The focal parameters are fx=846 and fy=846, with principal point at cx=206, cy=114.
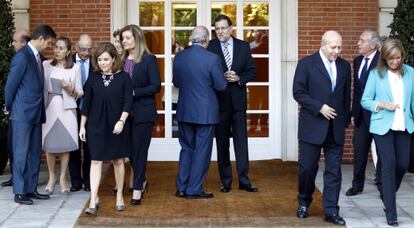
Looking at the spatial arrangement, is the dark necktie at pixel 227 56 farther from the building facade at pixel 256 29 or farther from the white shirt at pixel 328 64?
the building facade at pixel 256 29

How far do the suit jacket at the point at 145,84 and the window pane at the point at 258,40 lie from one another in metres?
3.62

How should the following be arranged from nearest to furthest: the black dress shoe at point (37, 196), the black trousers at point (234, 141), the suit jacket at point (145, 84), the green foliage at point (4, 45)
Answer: the suit jacket at point (145, 84) → the black dress shoe at point (37, 196) → the black trousers at point (234, 141) → the green foliage at point (4, 45)

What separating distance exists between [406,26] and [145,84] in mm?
3426

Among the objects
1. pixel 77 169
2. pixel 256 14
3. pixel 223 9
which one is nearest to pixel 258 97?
pixel 256 14

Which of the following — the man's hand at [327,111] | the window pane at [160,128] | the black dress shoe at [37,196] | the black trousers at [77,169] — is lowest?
the black dress shoe at [37,196]

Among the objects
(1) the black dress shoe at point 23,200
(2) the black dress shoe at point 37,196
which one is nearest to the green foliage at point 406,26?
(2) the black dress shoe at point 37,196

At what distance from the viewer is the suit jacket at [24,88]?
861 cm

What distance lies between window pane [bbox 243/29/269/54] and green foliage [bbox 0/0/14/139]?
11.1ft

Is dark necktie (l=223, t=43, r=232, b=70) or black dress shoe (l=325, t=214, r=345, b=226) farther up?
dark necktie (l=223, t=43, r=232, b=70)

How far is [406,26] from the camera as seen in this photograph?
1011 centimetres

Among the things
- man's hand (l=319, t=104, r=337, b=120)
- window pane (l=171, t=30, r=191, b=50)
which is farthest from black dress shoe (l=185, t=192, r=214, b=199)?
window pane (l=171, t=30, r=191, b=50)

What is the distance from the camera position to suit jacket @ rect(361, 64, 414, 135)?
25.3 ft

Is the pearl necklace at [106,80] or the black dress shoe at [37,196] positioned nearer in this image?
the pearl necklace at [106,80]

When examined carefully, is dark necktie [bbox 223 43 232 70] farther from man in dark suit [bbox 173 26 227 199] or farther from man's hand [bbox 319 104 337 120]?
man's hand [bbox 319 104 337 120]
